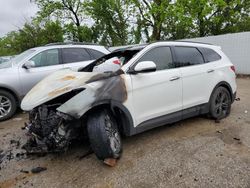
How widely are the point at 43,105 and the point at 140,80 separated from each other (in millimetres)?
1467

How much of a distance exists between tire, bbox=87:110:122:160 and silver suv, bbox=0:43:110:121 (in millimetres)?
1986

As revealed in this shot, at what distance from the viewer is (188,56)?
4.36 m

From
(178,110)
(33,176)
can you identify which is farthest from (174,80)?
(33,176)

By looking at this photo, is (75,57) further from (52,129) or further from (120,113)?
(52,129)

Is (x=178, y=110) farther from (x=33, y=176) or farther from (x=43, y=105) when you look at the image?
(x=33, y=176)

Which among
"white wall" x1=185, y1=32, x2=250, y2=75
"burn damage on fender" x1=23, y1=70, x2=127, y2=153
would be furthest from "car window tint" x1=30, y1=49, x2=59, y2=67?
"white wall" x1=185, y1=32, x2=250, y2=75

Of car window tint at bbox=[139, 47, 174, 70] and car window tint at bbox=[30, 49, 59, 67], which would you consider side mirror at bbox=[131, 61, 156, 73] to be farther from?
car window tint at bbox=[30, 49, 59, 67]

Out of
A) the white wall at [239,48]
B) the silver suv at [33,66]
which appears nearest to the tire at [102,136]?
the silver suv at [33,66]

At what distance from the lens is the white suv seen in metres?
3.09

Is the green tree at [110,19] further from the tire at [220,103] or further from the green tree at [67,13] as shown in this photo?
the tire at [220,103]

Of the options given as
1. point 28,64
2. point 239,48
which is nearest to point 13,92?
point 28,64

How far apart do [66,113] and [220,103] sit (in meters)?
3.31

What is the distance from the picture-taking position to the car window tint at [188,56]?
419cm

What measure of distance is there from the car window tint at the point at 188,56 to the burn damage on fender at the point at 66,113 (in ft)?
4.43
